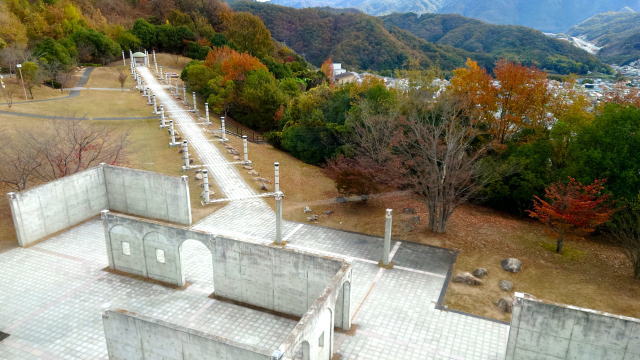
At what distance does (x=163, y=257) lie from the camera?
14914mm

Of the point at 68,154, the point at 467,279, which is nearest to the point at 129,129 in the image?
the point at 68,154

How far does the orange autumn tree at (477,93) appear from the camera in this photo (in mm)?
26375

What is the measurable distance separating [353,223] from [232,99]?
1033 inches

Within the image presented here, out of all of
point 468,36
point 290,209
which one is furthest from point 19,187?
point 468,36

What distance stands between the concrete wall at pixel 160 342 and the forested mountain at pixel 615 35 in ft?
380

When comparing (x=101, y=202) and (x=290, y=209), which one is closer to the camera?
(x=101, y=202)

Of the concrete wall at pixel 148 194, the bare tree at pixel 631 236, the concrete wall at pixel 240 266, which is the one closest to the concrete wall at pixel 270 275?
the concrete wall at pixel 240 266

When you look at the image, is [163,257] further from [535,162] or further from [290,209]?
[535,162]

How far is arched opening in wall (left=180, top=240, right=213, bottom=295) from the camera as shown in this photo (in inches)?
592

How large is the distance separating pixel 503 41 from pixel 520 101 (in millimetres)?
102630

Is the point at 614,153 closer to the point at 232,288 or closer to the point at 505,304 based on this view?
the point at 505,304

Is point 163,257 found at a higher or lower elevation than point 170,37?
lower

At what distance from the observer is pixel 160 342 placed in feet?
32.7

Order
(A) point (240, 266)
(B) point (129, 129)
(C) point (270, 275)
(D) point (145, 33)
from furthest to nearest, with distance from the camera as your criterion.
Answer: (D) point (145, 33), (B) point (129, 129), (A) point (240, 266), (C) point (270, 275)
